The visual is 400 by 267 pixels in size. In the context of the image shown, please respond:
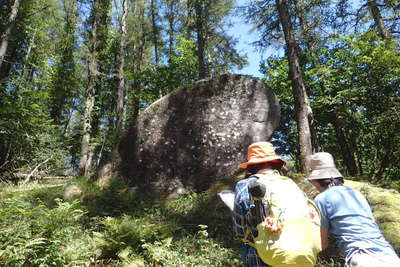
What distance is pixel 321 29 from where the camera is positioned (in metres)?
9.91

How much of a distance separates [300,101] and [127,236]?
5.51 m

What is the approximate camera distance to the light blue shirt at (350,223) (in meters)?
2.24

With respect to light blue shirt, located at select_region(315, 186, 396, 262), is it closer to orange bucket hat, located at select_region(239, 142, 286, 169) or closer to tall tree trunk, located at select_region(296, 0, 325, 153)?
orange bucket hat, located at select_region(239, 142, 286, 169)

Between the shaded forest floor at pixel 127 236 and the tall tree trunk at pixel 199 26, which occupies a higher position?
the tall tree trunk at pixel 199 26

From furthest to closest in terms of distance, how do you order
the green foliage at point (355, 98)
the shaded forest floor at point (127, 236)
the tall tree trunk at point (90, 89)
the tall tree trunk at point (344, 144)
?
the tall tree trunk at point (90, 89) → the tall tree trunk at point (344, 144) → the green foliage at point (355, 98) → the shaded forest floor at point (127, 236)

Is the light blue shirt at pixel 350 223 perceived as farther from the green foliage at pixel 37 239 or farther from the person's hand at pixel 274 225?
the green foliage at pixel 37 239

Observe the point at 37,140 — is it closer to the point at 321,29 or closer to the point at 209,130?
the point at 209,130

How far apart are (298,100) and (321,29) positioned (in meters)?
3.86

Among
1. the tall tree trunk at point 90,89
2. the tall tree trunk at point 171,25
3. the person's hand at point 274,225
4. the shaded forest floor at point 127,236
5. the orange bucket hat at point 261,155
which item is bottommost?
the shaded forest floor at point 127,236

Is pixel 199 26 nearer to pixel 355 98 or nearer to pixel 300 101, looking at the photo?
pixel 355 98

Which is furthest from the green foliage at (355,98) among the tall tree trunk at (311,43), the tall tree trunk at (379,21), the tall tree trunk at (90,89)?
the tall tree trunk at (90,89)

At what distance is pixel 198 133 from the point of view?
28.0 ft

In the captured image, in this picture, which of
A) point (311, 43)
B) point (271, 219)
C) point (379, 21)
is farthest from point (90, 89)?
point (271, 219)

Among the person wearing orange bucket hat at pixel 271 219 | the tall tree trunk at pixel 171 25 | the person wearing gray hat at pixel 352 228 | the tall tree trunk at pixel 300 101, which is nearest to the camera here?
the person wearing orange bucket hat at pixel 271 219
